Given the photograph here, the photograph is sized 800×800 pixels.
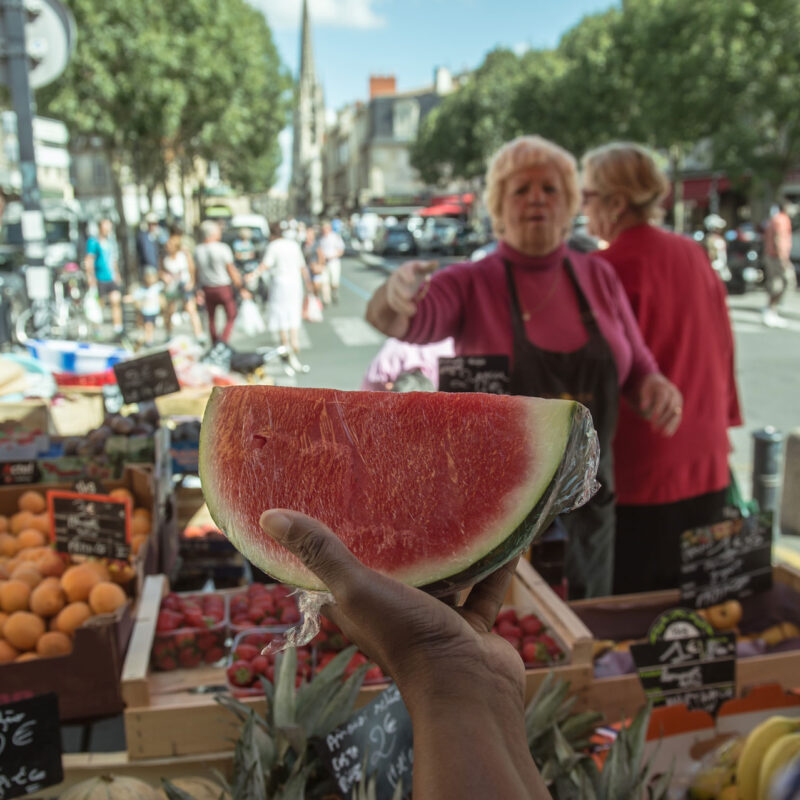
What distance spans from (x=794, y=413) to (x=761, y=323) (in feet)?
22.2

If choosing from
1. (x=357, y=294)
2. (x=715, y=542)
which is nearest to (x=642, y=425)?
(x=715, y=542)

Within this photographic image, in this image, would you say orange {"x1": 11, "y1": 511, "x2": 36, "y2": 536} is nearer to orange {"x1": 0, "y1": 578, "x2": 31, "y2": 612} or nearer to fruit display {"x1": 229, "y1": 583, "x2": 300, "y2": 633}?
orange {"x1": 0, "y1": 578, "x2": 31, "y2": 612}

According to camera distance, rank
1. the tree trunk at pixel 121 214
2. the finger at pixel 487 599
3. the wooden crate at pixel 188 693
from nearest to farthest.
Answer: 1. the finger at pixel 487 599
2. the wooden crate at pixel 188 693
3. the tree trunk at pixel 121 214

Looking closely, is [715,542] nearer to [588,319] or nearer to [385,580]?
[588,319]

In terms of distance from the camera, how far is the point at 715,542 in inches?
111

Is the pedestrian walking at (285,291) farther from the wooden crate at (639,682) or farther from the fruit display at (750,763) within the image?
the fruit display at (750,763)

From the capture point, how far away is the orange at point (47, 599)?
2604 millimetres

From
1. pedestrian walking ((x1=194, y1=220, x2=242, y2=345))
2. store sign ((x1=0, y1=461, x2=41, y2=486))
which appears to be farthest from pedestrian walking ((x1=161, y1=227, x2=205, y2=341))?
store sign ((x1=0, y1=461, x2=41, y2=486))

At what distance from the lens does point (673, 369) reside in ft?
10.4

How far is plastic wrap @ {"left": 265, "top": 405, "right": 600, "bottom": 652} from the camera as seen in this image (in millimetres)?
1089

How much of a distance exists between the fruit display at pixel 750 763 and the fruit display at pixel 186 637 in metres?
1.47

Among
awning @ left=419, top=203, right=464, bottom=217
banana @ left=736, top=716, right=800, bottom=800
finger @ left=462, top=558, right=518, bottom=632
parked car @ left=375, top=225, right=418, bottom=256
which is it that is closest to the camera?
finger @ left=462, top=558, right=518, bottom=632

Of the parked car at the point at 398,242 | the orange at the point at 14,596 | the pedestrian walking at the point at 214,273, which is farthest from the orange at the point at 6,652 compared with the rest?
the parked car at the point at 398,242

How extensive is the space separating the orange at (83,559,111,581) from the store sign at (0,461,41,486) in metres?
0.66
